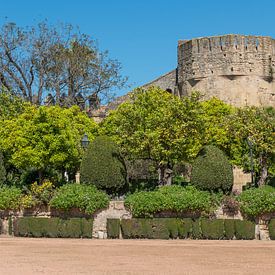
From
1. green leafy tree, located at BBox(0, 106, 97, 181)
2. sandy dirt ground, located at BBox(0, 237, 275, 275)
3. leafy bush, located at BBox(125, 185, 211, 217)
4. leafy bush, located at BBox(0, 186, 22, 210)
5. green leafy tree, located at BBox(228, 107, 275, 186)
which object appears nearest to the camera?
sandy dirt ground, located at BBox(0, 237, 275, 275)

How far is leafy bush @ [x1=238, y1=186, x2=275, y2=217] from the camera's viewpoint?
21172mm

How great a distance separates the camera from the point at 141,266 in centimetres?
1293

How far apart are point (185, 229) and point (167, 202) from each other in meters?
1.23

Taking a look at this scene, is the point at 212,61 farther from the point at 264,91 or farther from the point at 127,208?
the point at 127,208

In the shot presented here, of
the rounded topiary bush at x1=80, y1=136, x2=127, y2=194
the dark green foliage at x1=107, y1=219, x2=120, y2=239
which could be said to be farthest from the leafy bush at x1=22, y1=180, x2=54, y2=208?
the dark green foliage at x1=107, y1=219, x2=120, y2=239

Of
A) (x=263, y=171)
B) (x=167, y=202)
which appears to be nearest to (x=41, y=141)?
(x=167, y=202)

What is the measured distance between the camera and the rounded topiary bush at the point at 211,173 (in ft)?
74.4

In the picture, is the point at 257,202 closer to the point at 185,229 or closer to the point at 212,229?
the point at 212,229

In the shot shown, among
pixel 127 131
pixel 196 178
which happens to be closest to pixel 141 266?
pixel 196 178

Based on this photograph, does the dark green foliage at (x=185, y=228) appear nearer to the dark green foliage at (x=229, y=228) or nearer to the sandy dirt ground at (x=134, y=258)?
the dark green foliage at (x=229, y=228)

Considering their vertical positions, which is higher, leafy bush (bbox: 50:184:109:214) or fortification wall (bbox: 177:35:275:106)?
fortification wall (bbox: 177:35:275:106)

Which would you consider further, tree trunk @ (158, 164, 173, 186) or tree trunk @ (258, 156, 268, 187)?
tree trunk @ (258, 156, 268, 187)

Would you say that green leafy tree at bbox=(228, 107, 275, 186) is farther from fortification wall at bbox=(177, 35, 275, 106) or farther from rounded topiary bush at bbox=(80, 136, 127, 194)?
fortification wall at bbox=(177, 35, 275, 106)

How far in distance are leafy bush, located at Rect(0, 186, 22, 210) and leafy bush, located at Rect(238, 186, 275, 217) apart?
900 cm
